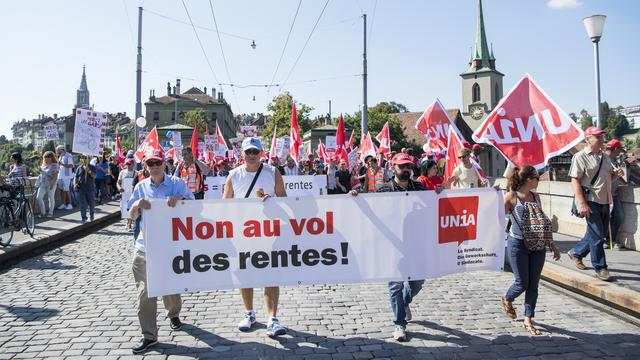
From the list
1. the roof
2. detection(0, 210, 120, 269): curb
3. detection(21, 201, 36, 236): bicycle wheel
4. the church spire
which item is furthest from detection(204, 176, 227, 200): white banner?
the church spire

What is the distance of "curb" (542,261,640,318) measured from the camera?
219 inches

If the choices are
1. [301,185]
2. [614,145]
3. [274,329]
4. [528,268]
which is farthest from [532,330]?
[301,185]

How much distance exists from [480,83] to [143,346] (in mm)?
98952

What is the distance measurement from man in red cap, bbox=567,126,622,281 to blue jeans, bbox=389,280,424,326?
268 cm

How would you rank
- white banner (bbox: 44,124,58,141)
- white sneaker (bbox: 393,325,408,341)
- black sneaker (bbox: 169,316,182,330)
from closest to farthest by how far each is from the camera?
white sneaker (bbox: 393,325,408,341)
black sneaker (bbox: 169,316,182,330)
white banner (bbox: 44,124,58,141)

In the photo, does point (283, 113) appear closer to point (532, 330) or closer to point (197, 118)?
point (197, 118)

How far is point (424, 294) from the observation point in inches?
257

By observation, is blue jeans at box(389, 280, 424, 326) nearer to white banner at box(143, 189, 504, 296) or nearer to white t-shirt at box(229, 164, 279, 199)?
white banner at box(143, 189, 504, 296)

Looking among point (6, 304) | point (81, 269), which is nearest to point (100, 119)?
point (81, 269)

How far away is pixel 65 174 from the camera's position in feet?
52.7

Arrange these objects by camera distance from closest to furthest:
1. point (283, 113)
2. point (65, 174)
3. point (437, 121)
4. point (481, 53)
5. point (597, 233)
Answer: point (597, 233) → point (437, 121) → point (65, 174) → point (283, 113) → point (481, 53)

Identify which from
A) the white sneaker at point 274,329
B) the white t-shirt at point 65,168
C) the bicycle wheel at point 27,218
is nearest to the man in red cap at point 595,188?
the white sneaker at point 274,329

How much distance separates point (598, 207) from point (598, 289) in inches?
42.3

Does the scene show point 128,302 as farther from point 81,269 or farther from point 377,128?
point 377,128
